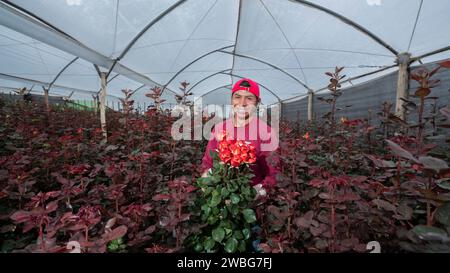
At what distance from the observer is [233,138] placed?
1155mm

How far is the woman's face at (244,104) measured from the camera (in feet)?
5.85

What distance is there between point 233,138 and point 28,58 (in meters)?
9.00

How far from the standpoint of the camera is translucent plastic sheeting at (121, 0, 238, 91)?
4770mm

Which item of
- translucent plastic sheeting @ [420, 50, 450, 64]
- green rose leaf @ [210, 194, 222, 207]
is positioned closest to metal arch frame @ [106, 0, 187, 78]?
green rose leaf @ [210, 194, 222, 207]

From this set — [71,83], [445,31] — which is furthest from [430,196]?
[71,83]

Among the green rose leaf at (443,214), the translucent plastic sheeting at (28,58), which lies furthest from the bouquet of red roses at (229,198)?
the translucent plastic sheeting at (28,58)

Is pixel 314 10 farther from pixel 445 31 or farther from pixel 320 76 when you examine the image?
pixel 320 76

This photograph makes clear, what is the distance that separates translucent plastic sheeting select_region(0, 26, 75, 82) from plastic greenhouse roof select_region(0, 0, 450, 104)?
0.09ft

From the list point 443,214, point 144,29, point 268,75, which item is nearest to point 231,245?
point 443,214

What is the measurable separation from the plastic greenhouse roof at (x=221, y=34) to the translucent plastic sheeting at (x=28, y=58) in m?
0.03

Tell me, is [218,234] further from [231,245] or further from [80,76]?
[80,76]

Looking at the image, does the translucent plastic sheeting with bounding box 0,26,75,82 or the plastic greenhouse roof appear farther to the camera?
the translucent plastic sheeting with bounding box 0,26,75,82

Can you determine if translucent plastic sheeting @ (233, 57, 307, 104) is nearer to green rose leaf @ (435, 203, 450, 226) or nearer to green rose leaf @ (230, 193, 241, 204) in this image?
green rose leaf @ (230, 193, 241, 204)

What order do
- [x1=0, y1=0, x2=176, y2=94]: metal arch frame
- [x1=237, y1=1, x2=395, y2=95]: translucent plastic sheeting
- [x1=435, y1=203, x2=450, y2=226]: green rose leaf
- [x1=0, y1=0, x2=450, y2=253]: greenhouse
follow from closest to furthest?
1. [x1=435, y1=203, x2=450, y2=226]: green rose leaf
2. [x1=0, y1=0, x2=450, y2=253]: greenhouse
3. [x1=0, y1=0, x2=176, y2=94]: metal arch frame
4. [x1=237, y1=1, x2=395, y2=95]: translucent plastic sheeting
